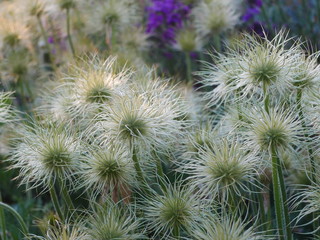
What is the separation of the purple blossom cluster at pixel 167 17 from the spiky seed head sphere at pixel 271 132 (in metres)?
2.39

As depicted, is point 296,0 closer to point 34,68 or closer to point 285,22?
point 285,22

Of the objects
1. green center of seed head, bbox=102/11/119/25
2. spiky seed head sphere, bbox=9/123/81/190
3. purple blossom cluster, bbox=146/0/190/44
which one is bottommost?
spiky seed head sphere, bbox=9/123/81/190

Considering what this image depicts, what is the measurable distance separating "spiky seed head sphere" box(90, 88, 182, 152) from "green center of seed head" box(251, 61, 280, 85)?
32 cm

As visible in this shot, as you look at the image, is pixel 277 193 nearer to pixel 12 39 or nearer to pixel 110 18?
pixel 110 18

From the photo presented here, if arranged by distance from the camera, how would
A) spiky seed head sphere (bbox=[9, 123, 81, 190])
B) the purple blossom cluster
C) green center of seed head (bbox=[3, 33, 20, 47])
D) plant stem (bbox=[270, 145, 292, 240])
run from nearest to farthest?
plant stem (bbox=[270, 145, 292, 240]) → spiky seed head sphere (bbox=[9, 123, 81, 190]) → green center of seed head (bbox=[3, 33, 20, 47]) → the purple blossom cluster

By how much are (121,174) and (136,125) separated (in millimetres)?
176

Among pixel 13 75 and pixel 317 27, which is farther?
pixel 317 27

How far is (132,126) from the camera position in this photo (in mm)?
1888

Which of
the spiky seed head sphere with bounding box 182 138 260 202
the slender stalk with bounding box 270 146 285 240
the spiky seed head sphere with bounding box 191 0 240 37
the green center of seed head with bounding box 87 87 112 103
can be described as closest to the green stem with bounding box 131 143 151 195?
the spiky seed head sphere with bounding box 182 138 260 202

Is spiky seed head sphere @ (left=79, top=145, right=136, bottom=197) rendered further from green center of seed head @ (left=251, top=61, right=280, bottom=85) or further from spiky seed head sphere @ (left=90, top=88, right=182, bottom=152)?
green center of seed head @ (left=251, top=61, right=280, bottom=85)

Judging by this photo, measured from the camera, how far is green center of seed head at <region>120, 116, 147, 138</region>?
1.88 metres

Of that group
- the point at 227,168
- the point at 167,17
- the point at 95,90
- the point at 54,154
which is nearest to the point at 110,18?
the point at 167,17

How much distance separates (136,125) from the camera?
6.20 ft

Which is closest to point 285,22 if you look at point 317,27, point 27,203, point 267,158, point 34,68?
point 317,27
